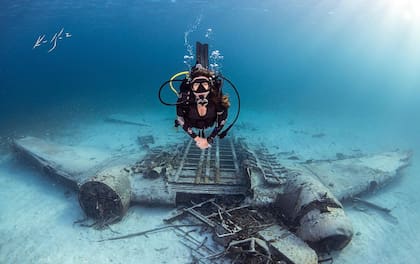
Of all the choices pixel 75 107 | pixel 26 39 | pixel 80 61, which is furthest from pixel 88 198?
pixel 80 61

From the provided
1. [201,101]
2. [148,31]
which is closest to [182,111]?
[201,101]

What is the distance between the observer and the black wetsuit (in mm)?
4719

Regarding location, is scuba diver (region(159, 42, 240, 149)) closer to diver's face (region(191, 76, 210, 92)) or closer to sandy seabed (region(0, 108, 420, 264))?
diver's face (region(191, 76, 210, 92))

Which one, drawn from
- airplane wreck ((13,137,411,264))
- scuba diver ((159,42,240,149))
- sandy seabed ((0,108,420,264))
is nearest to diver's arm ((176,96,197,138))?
scuba diver ((159,42,240,149))

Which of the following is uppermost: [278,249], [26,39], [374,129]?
[26,39]

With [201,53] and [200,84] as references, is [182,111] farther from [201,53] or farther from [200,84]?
[201,53]

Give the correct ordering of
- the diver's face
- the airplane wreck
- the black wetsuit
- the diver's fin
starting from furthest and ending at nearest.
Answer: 1. the airplane wreck
2. the diver's fin
3. the black wetsuit
4. the diver's face

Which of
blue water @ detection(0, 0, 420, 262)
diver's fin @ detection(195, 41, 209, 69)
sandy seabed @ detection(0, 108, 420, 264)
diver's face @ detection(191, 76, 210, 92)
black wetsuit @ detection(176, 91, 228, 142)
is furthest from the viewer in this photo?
blue water @ detection(0, 0, 420, 262)

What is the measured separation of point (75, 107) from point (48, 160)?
2505cm

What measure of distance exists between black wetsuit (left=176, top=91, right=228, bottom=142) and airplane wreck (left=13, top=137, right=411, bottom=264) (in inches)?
164

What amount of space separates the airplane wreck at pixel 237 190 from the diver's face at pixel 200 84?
484 cm

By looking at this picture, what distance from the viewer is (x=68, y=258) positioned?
8406mm

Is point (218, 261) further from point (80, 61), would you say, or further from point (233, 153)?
point (80, 61)

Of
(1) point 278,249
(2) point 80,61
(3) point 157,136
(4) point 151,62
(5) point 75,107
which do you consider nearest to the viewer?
(1) point 278,249
